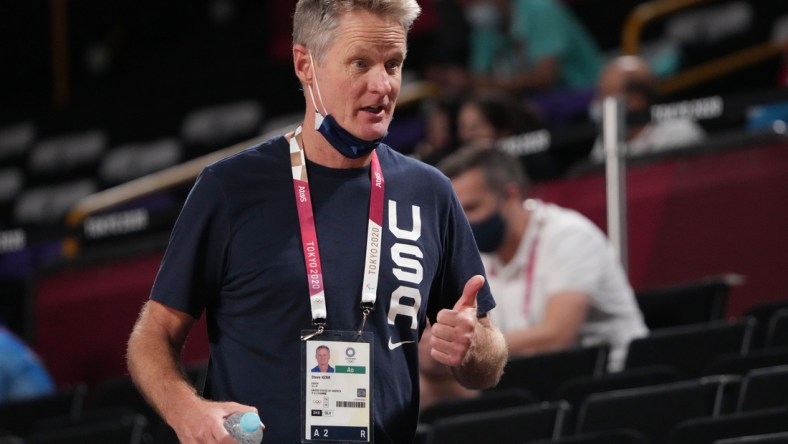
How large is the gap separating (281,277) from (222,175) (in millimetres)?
230

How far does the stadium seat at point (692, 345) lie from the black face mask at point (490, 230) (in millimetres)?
863

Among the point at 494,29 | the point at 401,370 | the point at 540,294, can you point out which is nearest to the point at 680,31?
the point at 494,29

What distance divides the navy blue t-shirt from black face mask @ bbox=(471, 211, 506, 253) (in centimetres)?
261

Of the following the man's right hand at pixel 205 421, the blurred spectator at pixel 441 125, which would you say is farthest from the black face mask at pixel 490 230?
the man's right hand at pixel 205 421

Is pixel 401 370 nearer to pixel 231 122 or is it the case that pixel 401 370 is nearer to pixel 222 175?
pixel 222 175

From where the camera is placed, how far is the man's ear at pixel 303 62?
3.01 metres

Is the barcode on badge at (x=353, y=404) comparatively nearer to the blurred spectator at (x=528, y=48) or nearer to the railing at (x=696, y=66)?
the blurred spectator at (x=528, y=48)

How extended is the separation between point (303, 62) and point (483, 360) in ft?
2.20

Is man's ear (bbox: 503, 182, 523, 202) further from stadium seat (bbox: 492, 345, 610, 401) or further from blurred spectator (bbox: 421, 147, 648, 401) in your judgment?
stadium seat (bbox: 492, 345, 610, 401)

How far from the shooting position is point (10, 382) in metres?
6.15

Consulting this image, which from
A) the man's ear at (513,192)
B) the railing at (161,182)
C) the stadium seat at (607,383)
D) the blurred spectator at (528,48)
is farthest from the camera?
the railing at (161,182)

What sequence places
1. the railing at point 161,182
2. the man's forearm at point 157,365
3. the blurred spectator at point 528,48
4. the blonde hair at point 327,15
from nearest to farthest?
the man's forearm at point 157,365 < the blonde hair at point 327,15 < the blurred spectator at point 528,48 < the railing at point 161,182

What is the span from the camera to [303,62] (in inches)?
119

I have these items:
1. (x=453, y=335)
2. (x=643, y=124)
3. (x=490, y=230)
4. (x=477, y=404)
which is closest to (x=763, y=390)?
(x=477, y=404)
